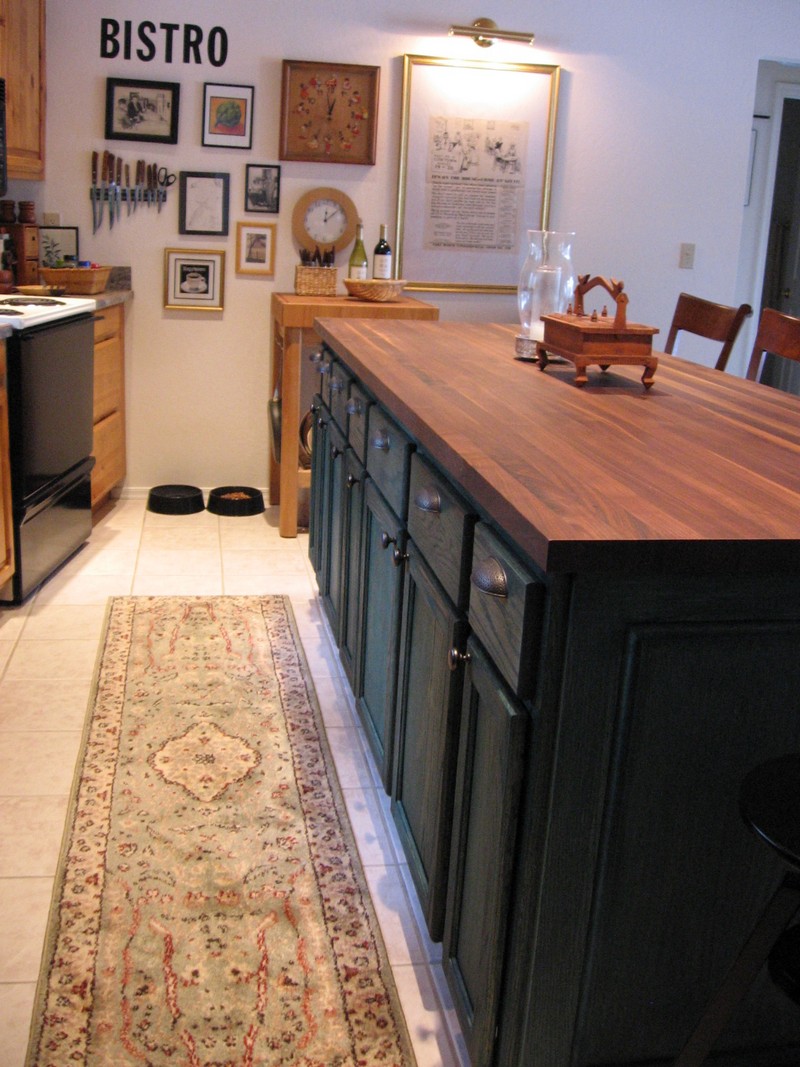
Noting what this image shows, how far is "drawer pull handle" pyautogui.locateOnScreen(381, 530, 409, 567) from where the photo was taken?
1.92m

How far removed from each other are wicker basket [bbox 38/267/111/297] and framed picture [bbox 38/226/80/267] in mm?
273

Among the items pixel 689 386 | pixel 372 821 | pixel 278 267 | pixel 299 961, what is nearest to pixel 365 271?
pixel 278 267

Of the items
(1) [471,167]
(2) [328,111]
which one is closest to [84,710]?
(2) [328,111]

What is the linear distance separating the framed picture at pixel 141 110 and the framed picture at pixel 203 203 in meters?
0.19

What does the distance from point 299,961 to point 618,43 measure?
414 centimetres

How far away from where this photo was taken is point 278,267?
15.1 feet

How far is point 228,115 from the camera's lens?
441cm

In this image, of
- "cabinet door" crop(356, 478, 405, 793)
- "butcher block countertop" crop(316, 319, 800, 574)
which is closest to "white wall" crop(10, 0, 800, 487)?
"butcher block countertop" crop(316, 319, 800, 574)

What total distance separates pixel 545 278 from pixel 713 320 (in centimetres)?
86

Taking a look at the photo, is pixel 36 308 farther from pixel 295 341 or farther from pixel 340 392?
pixel 340 392

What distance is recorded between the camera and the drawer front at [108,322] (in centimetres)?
416

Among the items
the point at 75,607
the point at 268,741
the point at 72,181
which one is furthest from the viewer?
the point at 72,181

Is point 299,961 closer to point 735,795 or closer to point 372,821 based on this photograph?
point 372,821

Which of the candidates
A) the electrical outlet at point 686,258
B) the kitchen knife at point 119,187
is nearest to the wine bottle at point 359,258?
the kitchen knife at point 119,187
